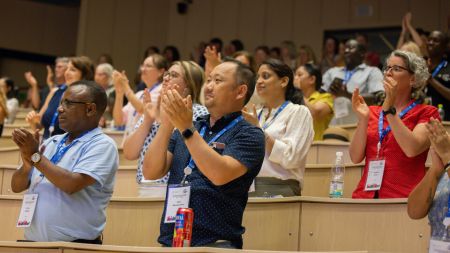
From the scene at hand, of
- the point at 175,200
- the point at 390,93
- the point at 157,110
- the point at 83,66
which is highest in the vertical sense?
the point at 83,66

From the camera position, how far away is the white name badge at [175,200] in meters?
2.72

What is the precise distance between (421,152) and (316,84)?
83.4 inches

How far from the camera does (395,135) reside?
3.20 metres

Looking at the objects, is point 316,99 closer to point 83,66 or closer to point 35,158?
point 83,66

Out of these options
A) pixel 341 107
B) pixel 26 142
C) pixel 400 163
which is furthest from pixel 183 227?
pixel 341 107

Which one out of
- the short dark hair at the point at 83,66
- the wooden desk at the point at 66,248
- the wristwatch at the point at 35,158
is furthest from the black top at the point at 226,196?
the short dark hair at the point at 83,66

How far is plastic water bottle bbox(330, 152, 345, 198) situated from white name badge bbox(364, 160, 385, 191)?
19.8 inches

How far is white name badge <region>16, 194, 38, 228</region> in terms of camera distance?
3.01m

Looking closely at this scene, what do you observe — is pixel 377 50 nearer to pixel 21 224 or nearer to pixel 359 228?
pixel 359 228

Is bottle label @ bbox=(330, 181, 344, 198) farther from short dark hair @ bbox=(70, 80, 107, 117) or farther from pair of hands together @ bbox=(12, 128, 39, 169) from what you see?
pair of hands together @ bbox=(12, 128, 39, 169)

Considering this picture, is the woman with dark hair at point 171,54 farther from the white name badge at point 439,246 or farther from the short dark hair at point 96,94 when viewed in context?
the white name badge at point 439,246

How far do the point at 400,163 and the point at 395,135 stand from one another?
0.17 m

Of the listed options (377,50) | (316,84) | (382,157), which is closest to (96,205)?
(382,157)

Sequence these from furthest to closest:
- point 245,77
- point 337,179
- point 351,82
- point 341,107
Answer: point 351,82, point 341,107, point 337,179, point 245,77
